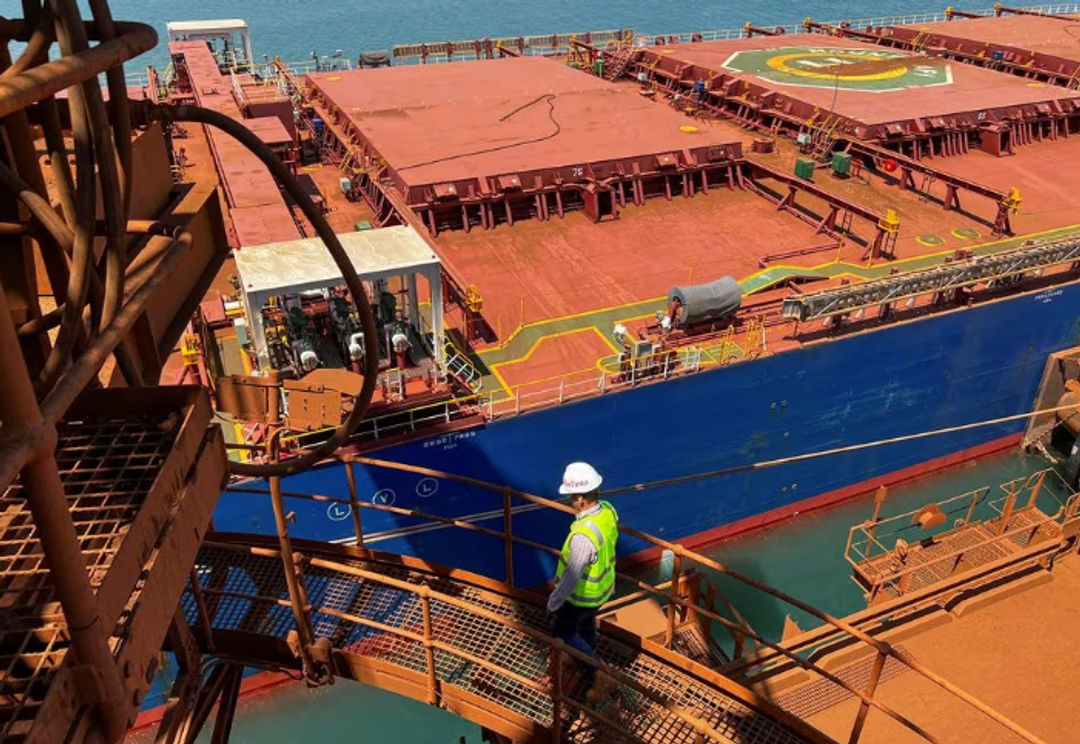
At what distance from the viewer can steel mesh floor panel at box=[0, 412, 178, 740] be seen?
121 inches

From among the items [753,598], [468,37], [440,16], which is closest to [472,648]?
[753,598]

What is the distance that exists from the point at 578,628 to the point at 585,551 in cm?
84

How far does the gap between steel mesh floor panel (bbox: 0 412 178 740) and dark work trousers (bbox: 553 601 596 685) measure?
122 inches

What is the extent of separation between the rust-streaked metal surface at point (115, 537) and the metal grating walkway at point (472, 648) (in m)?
1.82

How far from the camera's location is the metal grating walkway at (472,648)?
18.9ft

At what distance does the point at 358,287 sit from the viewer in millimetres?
4066

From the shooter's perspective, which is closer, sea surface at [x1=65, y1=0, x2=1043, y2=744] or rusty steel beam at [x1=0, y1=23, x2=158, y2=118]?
rusty steel beam at [x1=0, y1=23, x2=158, y2=118]

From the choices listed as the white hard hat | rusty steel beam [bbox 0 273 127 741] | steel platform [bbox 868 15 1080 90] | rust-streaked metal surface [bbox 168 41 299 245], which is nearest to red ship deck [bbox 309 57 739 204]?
rust-streaked metal surface [bbox 168 41 299 245]

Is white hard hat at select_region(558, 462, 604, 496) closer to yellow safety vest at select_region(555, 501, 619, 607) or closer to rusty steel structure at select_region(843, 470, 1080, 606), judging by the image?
yellow safety vest at select_region(555, 501, 619, 607)

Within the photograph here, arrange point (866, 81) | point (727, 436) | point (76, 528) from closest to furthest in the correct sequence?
point (76, 528) → point (727, 436) → point (866, 81)

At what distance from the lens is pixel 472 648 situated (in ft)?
20.6

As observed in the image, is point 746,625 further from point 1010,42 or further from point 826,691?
point 1010,42

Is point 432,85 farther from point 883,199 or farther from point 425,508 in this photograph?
point 425,508

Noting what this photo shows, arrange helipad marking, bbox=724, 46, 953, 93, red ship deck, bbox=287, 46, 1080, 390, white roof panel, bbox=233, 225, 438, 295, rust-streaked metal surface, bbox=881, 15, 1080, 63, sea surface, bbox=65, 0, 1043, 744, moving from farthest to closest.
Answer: rust-streaked metal surface, bbox=881, 15, 1080, 63
helipad marking, bbox=724, 46, 953, 93
red ship deck, bbox=287, 46, 1080, 390
sea surface, bbox=65, 0, 1043, 744
white roof panel, bbox=233, 225, 438, 295
